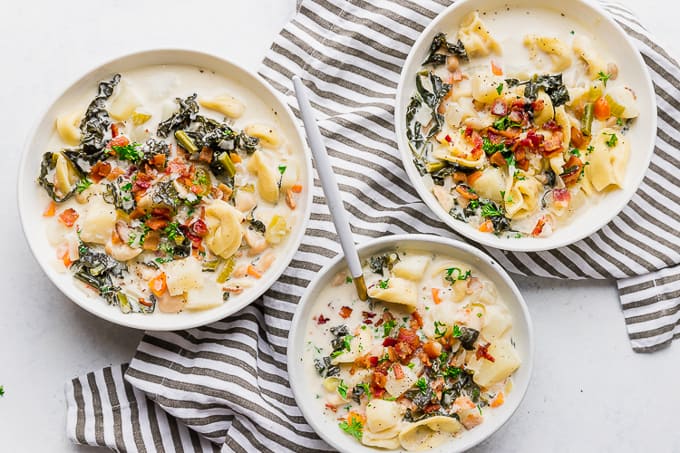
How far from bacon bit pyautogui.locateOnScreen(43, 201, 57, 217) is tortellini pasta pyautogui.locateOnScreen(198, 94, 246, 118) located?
1009 mm

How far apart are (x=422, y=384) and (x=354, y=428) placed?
450mm

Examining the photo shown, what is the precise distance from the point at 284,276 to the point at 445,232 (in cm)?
100

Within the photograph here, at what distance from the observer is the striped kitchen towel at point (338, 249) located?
196 inches

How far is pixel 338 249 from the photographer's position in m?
4.98

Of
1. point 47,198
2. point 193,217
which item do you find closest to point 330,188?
point 193,217

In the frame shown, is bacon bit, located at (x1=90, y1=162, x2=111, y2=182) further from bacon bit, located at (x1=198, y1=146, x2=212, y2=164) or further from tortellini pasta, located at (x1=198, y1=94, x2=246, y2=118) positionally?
tortellini pasta, located at (x1=198, y1=94, x2=246, y2=118)

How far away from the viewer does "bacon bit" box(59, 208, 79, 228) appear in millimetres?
4707

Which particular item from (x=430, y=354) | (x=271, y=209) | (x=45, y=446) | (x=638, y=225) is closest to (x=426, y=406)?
(x=430, y=354)

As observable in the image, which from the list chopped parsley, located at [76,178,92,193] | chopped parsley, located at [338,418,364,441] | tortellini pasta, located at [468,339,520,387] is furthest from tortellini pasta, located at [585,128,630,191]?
chopped parsley, located at [76,178,92,193]

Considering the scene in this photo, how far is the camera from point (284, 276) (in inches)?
197

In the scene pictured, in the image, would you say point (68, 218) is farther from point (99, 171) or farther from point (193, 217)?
point (193, 217)

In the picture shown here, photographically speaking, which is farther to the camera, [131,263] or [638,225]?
[638,225]

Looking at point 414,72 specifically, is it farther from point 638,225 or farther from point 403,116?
point 638,225

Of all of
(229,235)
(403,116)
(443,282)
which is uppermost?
(403,116)
